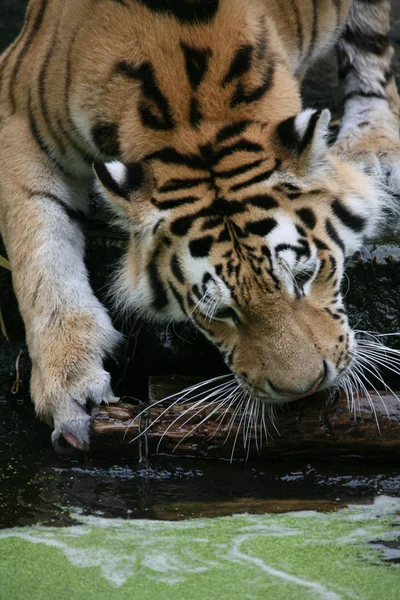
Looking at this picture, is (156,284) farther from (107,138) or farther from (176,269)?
(107,138)

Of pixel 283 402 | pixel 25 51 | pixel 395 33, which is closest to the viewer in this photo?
pixel 283 402

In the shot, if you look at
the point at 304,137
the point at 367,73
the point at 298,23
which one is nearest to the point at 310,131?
the point at 304,137

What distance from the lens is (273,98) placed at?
382cm

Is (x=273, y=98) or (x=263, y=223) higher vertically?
(x=273, y=98)

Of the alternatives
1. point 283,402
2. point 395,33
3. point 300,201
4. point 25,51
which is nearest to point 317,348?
point 283,402

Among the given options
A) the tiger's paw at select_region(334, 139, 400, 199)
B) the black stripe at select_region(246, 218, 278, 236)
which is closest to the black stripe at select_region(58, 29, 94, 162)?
the black stripe at select_region(246, 218, 278, 236)

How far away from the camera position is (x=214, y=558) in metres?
3.08

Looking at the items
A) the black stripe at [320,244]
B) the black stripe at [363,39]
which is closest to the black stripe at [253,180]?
the black stripe at [320,244]

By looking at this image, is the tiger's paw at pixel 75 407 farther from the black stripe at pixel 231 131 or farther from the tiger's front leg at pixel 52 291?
the black stripe at pixel 231 131

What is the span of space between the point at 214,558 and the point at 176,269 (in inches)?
42.6

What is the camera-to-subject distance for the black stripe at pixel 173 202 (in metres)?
3.63

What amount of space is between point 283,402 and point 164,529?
25.5 inches

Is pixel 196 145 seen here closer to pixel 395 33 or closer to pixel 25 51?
pixel 25 51

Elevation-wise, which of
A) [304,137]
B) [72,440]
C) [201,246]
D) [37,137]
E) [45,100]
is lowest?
[72,440]
